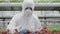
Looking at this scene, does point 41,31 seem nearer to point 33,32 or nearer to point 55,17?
point 33,32

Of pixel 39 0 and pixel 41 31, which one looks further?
pixel 39 0

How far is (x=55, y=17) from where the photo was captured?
1.71 m

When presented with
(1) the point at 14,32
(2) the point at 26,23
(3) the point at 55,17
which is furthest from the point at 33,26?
(3) the point at 55,17

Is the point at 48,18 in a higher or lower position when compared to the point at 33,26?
lower

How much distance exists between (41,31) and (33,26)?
13 centimetres

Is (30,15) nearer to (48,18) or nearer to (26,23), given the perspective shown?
(26,23)

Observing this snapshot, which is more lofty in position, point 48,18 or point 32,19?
point 32,19

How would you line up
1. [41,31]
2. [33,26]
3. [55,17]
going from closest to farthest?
[41,31] < [33,26] < [55,17]

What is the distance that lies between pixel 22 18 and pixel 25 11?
0.15ft

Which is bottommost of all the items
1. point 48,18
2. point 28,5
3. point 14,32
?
point 48,18

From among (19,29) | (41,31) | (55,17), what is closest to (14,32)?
(19,29)

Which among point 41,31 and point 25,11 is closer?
point 41,31

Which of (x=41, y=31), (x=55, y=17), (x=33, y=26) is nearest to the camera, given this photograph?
(x=41, y=31)

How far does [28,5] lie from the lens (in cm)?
89
